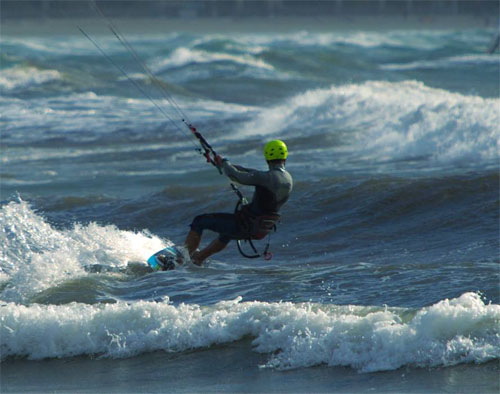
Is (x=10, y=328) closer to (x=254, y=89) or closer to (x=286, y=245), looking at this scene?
(x=286, y=245)

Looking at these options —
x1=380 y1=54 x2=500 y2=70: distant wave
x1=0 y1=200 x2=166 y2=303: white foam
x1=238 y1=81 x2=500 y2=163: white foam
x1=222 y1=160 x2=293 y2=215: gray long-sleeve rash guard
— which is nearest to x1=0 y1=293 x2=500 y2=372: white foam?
x1=0 y1=200 x2=166 y2=303: white foam

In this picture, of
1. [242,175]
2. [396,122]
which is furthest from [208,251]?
[396,122]

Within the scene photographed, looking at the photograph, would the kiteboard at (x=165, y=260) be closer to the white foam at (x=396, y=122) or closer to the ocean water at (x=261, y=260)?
the ocean water at (x=261, y=260)

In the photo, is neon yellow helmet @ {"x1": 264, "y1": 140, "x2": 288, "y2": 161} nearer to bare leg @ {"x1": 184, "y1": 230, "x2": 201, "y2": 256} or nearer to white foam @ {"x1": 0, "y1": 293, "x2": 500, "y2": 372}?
bare leg @ {"x1": 184, "y1": 230, "x2": 201, "y2": 256}

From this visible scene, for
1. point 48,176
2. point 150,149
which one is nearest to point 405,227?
point 48,176

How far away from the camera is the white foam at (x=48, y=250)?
1038 cm

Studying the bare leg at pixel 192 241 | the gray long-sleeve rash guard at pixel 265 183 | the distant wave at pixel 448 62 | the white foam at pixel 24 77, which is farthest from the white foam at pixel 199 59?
the gray long-sleeve rash guard at pixel 265 183

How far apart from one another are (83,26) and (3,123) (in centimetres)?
5838

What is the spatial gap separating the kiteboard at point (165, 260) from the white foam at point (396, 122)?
8.86m

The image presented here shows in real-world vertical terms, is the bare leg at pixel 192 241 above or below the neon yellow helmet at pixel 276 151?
below

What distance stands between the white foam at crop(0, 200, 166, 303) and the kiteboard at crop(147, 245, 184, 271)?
447mm

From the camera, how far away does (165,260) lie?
11.1m

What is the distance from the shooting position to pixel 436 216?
44.5 feet

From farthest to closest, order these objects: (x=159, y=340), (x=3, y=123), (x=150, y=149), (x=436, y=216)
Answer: (x=3, y=123)
(x=150, y=149)
(x=436, y=216)
(x=159, y=340)
